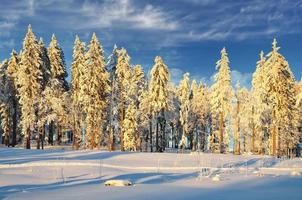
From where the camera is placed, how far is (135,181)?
26109 millimetres

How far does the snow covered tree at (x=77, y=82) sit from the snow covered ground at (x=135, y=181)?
19.8 meters

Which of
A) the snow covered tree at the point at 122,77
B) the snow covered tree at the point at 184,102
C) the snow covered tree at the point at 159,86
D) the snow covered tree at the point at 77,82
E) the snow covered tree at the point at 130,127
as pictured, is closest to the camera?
the snow covered tree at the point at 122,77

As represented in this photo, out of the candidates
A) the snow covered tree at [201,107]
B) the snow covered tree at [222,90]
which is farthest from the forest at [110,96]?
the snow covered tree at [201,107]

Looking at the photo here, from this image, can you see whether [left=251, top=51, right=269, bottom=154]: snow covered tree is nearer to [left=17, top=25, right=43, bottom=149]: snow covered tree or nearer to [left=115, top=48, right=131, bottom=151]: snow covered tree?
[left=115, top=48, right=131, bottom=151]: snow covered tree

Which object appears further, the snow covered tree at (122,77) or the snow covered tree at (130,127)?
the snow covered tree at (130,127)

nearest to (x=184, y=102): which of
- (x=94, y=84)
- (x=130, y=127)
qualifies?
(x=130, y=127)

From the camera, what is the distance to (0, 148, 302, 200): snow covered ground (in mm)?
18766

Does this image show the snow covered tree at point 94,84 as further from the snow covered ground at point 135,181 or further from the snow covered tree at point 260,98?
the snow covered tree at point 260,98

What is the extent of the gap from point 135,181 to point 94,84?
3628 centimetres

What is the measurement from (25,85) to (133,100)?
15.3 meters

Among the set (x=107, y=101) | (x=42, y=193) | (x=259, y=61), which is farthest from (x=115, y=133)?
(x=42, y=193)

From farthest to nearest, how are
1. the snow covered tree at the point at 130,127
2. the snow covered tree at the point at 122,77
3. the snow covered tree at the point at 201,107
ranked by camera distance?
the snow covered tree at the point at 201,107, the snow covered tree at the point at 130,127, the snow covered tree at the point at 122,77

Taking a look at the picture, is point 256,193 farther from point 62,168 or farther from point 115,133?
point 115,133

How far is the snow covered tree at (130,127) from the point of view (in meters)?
69.5
